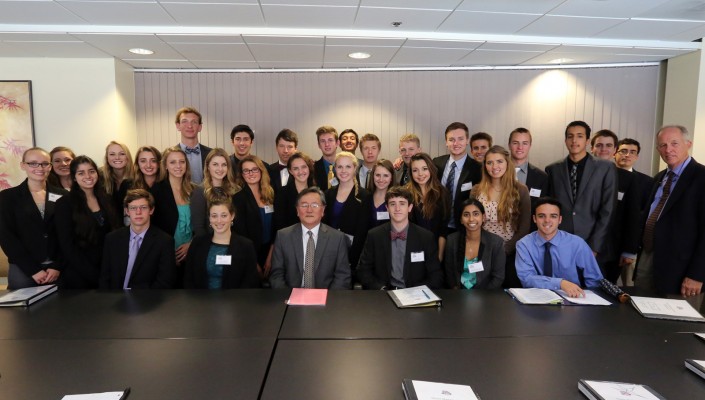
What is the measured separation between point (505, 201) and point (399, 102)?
271 centimetres

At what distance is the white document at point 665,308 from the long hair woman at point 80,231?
331cm

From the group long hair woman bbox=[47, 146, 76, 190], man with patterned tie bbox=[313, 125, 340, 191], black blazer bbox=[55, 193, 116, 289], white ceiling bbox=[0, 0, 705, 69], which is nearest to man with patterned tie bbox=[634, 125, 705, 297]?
white ceiling bbox=[0, 0, 705, 69]

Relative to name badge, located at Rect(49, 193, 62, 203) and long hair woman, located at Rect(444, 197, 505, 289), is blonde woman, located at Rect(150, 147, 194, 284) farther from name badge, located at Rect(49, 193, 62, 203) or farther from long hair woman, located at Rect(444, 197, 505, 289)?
long hair woman, located at Rect(444, 197, 505, 289)

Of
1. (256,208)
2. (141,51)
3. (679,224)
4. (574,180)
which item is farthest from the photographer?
(141,51)

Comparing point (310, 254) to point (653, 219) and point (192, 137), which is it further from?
point (653, 219)

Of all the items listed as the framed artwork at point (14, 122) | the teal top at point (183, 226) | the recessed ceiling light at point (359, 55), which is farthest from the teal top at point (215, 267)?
the framed artwork at point (14, 122)

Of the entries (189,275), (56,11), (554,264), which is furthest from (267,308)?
(56,11)

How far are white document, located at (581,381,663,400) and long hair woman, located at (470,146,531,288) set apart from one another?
5.47ft

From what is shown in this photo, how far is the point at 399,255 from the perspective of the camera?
9.25ft

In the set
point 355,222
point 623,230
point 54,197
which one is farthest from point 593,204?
point 54,197

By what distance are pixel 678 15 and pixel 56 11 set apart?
523 cm

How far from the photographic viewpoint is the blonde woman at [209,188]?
10.5ft

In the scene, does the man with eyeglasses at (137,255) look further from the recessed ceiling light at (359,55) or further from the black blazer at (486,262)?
the recessed ceiling light at (359,55)

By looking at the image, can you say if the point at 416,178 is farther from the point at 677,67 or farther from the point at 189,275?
the point at 677,67
